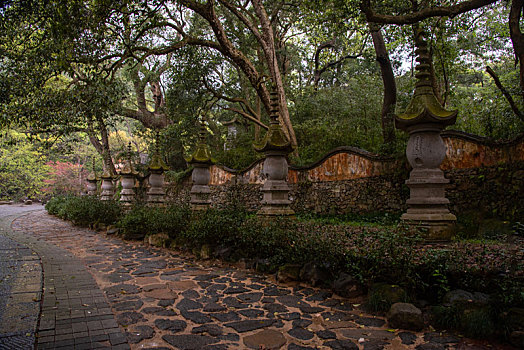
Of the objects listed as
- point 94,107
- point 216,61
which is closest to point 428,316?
point 94,107

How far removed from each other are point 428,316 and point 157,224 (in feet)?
21.9

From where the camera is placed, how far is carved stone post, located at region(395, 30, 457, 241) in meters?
5.07

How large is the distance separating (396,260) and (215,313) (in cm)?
226

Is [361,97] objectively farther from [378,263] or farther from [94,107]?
[378,263]

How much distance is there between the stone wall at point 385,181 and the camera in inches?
279

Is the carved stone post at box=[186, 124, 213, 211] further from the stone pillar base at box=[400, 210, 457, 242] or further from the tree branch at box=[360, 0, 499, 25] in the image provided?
the stone pillar base at box=[400, 210, 457, 242]

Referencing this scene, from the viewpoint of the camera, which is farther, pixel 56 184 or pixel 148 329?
pixel 56 184

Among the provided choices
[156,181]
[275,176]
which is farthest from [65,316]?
[156,181]

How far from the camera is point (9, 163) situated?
25.8 metres

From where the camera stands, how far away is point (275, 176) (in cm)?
702

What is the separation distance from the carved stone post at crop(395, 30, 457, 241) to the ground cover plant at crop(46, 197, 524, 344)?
0.36 metres

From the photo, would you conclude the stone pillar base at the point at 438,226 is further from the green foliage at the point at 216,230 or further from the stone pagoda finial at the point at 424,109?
the green foliage at the point at 216,230

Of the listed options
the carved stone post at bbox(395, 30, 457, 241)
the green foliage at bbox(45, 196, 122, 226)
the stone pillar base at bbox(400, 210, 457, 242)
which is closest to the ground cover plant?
the stone pillar base at bbox(400, 210, 457, 242)

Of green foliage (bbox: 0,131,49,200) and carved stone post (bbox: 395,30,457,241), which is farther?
green foliage (bbox: 0,131,49,200)
